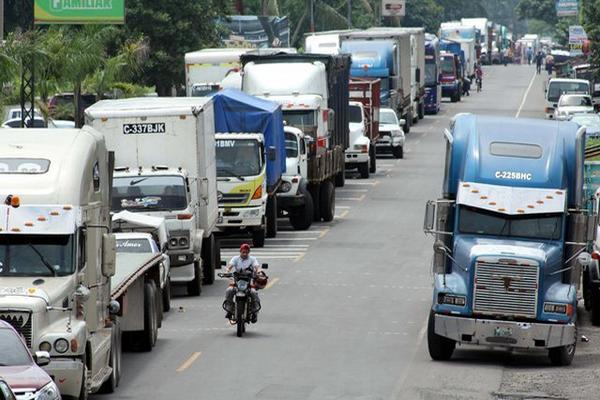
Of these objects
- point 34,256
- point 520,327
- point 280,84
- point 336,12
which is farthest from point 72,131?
point 336,12

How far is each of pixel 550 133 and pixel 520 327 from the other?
2983 millimetres

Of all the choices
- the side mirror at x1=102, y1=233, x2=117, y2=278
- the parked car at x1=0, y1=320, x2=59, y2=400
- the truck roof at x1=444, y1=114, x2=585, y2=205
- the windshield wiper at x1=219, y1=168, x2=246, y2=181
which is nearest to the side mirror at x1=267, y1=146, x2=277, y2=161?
the windshield wiper at x1=219, y1=168, x2=246, y2=181

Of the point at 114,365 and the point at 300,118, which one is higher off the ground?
the point at 114,365

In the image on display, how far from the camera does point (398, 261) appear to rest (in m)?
38.8

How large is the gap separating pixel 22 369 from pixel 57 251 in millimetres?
2837

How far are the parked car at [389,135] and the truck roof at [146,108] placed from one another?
31449mm

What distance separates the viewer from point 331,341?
88.5 ft

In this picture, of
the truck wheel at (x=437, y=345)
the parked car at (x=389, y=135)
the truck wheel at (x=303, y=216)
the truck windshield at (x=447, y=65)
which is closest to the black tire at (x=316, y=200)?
the truck wheel at (x=303, y=216)

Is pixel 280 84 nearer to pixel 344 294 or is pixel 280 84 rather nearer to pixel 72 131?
pixel 344 294

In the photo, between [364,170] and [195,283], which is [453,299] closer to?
[195,283]

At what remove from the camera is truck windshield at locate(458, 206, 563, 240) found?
24969 mm

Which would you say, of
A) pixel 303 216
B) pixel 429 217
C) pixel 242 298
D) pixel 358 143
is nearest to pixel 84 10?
pixel 358 143

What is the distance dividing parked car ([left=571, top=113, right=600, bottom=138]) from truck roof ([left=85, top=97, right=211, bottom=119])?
18039 millimetres

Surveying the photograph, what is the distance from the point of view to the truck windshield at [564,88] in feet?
271
